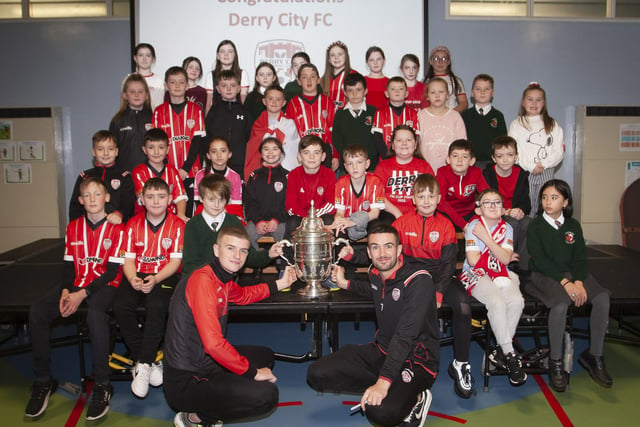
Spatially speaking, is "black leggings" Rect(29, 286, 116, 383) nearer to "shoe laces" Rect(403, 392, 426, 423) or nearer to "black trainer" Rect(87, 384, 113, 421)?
"black trainer" Rect(87, 384, 113, 421)

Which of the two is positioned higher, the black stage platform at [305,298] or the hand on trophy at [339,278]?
the hand on trophy at [339,278]

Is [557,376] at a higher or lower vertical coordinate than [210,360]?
lower

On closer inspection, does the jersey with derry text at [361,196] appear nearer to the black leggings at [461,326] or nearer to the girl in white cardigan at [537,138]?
the black leggings at [461,326]

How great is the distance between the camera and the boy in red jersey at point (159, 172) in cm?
455

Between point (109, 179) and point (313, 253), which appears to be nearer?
point (313, 253)

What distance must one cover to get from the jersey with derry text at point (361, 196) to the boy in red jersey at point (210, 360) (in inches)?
63.1

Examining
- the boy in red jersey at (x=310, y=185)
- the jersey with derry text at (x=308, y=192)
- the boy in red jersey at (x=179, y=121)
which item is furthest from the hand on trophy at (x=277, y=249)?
Answer: the boy in red jersey at (x=179, y=121)

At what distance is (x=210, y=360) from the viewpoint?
10.1 ft

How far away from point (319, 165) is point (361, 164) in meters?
0.42

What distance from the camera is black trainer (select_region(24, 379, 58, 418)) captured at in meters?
3.30

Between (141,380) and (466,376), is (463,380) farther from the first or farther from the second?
(141,380)

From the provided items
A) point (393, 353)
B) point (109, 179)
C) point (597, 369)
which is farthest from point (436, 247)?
point (109, 179)

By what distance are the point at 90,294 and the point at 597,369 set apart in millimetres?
3565

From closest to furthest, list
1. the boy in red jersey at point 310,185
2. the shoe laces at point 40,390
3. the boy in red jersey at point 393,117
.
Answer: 1. the shoe laces at point 40,390
2. the boy in red jersey at point 310,185
3. the boy in red jersey at point 393,117
